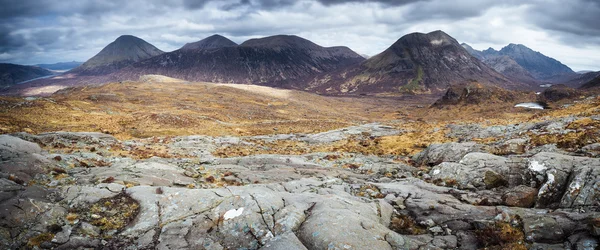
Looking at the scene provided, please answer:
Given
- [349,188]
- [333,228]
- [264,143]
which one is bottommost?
[264,143]

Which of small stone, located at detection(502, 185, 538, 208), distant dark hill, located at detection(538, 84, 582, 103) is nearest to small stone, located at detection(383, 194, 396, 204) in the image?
small stone, located at detection(502, 185, 538, 208)

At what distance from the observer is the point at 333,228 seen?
32.3ft

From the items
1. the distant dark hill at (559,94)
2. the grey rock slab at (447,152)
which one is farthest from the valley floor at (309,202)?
the distant dark hill at (559,94)

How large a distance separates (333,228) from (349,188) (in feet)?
24.4

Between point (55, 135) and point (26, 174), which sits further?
point (55, 135)

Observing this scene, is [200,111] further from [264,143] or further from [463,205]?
[463,205]

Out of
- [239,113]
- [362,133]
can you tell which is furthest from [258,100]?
[362,133]

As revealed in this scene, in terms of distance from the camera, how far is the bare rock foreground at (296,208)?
9.62 meters

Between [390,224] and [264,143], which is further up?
[390,224]

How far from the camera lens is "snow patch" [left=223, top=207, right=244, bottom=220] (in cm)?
1089

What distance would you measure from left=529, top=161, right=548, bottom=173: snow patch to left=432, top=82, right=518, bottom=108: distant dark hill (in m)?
94.5

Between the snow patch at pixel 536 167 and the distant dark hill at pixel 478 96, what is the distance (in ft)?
310

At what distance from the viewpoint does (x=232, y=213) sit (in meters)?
11.0

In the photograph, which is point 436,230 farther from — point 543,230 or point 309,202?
point 309,202
